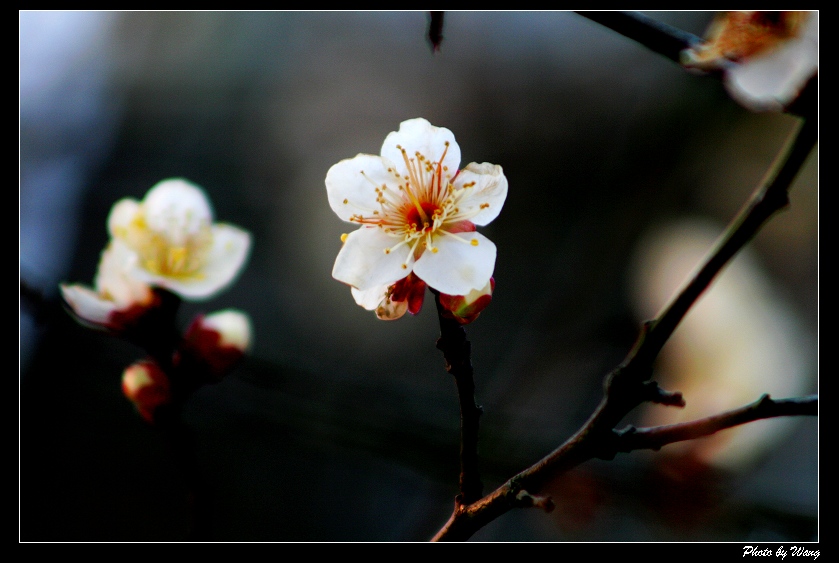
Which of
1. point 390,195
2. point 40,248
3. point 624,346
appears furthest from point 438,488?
point 40,248

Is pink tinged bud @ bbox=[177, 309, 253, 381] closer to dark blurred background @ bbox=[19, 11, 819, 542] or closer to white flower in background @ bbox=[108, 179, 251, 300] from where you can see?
white flower in background @ bbox=[108, 179, 251, 300]

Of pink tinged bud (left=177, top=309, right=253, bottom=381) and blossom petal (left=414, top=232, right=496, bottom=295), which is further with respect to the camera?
pink tinged bud (left=177, top=309, right=253, bottom=381)

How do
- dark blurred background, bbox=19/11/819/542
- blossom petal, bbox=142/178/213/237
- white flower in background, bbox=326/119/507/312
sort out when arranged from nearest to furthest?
white flower in background, bbox=326/119/507/312, blossom petal, bbox=142/178/213/237, dark blurred background, bbox=19/11/819/542

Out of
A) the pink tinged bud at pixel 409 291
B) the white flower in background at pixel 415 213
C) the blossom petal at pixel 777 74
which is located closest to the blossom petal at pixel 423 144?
the white flower in background at pixel 415 213

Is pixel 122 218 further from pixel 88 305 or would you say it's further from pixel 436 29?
pixel 436 29

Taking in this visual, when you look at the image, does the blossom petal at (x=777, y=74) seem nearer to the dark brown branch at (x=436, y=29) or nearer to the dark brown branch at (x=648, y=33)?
the dark brown branch at (x=648, y=33)

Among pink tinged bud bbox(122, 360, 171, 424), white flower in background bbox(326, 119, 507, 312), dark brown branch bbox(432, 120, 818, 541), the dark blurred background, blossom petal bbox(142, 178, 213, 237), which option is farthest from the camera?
the dark blurred background

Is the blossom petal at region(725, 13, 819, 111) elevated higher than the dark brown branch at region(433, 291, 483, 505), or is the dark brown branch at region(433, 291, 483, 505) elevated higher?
the blossom petal at region(725, 13, 819, 111)

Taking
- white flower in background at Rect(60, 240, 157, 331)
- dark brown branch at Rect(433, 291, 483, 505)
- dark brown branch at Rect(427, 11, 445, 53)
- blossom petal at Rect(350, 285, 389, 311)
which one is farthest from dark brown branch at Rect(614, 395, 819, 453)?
white flower in background at Rect(60, 240, 157, 331)
